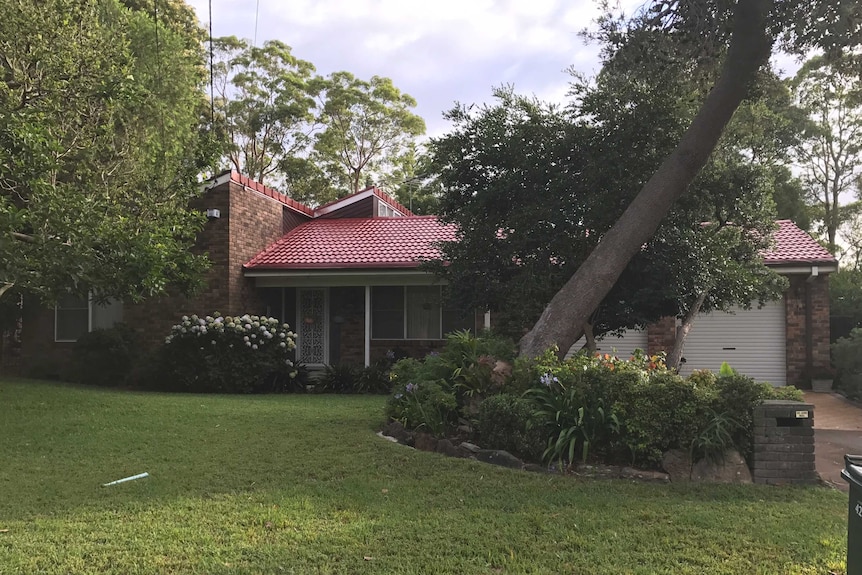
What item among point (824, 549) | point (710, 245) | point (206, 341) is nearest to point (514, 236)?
point (710, 245)

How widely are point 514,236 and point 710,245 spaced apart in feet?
8.62

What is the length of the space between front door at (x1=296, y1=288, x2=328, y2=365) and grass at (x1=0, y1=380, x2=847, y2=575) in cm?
786

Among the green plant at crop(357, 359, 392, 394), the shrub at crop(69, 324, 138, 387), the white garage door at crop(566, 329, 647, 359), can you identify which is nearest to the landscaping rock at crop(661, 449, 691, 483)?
the green plant at crop(357, 359, 392, 394)

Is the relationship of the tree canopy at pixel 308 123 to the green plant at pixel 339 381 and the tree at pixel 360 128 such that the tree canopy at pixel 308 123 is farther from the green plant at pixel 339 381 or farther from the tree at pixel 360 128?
the green plant at pixel 339 381

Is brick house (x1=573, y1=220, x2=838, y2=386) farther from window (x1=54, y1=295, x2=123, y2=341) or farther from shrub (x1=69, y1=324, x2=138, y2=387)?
window (x1=54, y1=295, x2=123, y2=341)

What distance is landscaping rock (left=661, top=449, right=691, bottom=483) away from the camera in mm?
5422

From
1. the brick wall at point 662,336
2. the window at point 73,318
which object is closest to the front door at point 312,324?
the window at point 73,318

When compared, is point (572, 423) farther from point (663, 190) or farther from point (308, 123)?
point (308, 123)

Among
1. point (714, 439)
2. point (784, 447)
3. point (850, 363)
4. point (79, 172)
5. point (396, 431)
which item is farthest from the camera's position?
point (850, 363)

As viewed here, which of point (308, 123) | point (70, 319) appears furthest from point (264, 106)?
point (70, 319)

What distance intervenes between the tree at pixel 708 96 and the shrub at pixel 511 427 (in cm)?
143

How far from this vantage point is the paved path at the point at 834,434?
20.0 ft

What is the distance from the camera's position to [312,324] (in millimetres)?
14906

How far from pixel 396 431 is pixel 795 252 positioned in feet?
33.8
